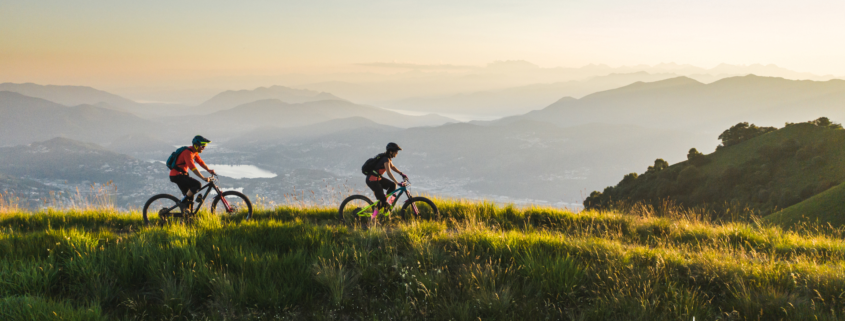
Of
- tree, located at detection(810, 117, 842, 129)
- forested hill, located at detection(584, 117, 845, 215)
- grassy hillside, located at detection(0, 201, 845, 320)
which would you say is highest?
tree, located at detection(810, 117, 842, 129)

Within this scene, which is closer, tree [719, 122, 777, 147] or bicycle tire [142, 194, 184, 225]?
bicycle tire [142, 194, 184, 225]

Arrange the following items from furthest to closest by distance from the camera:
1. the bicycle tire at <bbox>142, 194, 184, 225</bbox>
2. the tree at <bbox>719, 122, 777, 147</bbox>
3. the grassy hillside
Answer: the tree at <bbox>719, 122, 777, 147</bbox>
the bicycle tire at <bbox>142, 194, 184, 225</bbox>
the grassy hillside

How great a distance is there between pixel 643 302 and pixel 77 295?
643 centimetres

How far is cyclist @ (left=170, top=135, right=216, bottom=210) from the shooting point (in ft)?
27.0

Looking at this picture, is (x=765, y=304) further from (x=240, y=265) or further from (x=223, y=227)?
(x=223, y=227)

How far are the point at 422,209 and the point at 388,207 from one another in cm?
110

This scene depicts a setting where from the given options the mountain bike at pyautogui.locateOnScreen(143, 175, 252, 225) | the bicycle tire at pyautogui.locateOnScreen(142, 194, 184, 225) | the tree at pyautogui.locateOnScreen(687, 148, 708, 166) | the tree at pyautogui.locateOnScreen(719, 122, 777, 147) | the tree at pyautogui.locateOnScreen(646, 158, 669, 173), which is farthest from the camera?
the tree at pyautogui.locateOnScreen(719, 122, 777, 147)

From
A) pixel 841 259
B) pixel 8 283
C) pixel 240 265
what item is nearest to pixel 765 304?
pixel 841 259

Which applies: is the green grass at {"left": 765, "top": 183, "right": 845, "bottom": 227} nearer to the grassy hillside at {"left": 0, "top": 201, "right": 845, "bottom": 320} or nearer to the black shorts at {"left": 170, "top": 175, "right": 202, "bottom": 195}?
the grassy hillside at {"left": 0, "top": 201, "right": 845, "bottom": 320}

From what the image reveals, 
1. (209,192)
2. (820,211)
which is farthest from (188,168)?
(820,211)

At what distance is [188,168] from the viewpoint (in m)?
8.51

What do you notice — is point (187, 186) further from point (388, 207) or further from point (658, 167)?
point (658, 167)

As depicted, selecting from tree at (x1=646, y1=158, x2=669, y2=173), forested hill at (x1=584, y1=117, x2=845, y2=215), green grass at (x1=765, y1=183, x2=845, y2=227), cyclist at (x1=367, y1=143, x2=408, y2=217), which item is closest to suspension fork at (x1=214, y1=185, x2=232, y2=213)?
cyclist at (x1=367, y1=143, x2=408, y2=217)

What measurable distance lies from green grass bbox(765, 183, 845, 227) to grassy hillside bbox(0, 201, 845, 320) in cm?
2443
